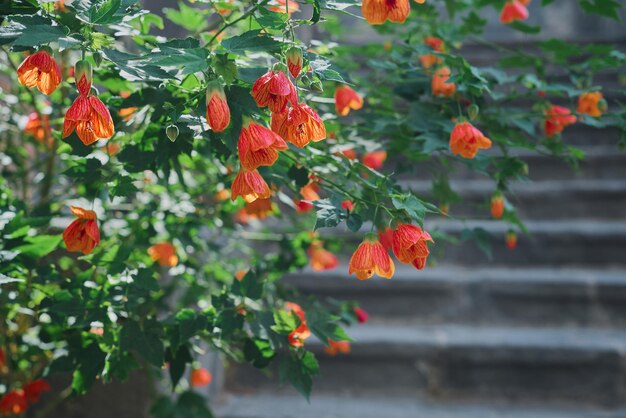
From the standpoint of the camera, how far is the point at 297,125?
Answer: 0.69 metres

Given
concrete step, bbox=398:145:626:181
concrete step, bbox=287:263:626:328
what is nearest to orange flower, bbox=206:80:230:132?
concrete step, bbox=287:263:626:328

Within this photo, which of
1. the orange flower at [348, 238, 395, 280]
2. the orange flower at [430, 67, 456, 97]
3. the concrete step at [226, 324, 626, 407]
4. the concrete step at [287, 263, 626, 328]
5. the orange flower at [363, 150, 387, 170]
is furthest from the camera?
the concrete step at [287, 263, 626, 328]

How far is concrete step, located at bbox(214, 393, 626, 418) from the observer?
1477mm

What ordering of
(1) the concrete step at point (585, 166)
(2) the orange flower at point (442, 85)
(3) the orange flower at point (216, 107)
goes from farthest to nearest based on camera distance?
(1) the concrete step at point (585, 166)
(2) the orange flower at point (442, 85)
(3) the orange flower at point (216, 107)

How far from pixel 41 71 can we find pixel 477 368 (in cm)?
128

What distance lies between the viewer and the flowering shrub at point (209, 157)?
0.68 m

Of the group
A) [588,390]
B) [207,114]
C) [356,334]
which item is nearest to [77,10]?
[207,114]

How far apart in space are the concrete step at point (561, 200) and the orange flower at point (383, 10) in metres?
1.37

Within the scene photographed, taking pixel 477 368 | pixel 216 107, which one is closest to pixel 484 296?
pixel 477 368

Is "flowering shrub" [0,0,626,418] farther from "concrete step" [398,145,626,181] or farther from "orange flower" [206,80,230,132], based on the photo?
"concrete step" [398,145,626,181]

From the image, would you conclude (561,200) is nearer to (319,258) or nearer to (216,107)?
(319,258)

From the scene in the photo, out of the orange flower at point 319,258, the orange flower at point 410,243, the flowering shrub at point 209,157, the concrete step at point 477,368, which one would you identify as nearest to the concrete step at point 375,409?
the concrete step at point 477,368

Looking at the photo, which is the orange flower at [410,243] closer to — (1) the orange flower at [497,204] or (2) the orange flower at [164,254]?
(1) the orange flower at [497,204]

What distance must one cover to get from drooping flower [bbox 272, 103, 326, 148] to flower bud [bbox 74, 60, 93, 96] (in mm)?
217
